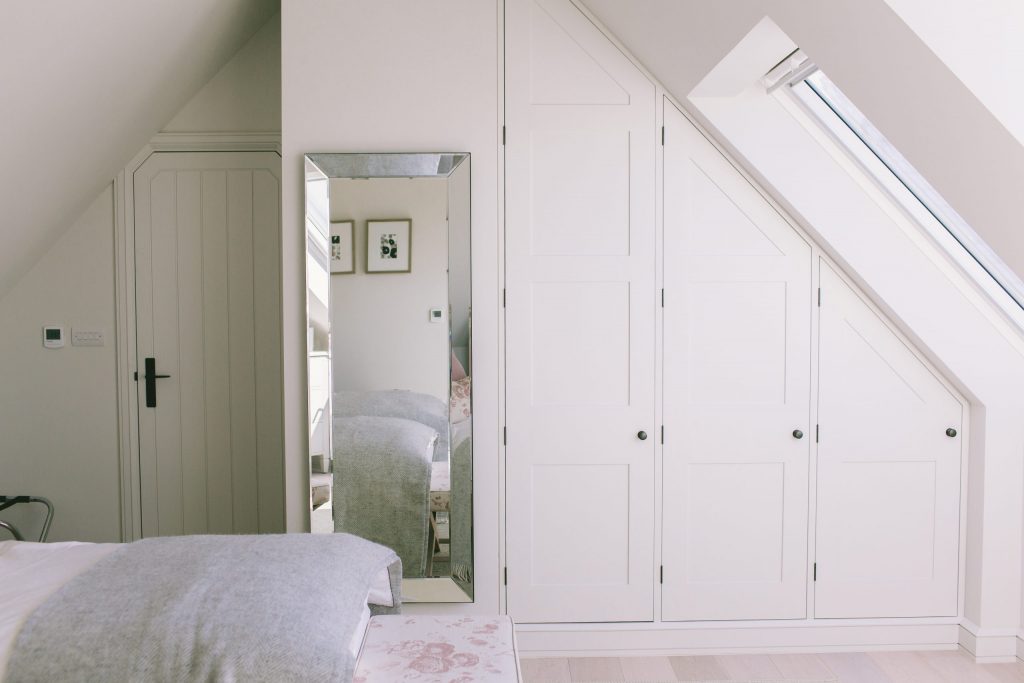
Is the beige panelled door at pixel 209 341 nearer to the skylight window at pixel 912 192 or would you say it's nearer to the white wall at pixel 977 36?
the skylight window at pixel 912 192

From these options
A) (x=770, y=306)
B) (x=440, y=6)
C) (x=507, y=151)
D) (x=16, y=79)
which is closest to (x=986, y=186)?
(x=770, y=306)

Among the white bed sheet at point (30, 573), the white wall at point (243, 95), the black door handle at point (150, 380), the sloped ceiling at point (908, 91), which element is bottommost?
the white bed sheet at point (30, 573)

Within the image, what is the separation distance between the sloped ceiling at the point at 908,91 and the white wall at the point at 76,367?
212cm

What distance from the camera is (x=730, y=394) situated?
9.50ft

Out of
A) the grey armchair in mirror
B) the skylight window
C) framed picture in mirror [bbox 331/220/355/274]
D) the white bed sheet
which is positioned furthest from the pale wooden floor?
framed picture in mirror [bbox 331/220/355/274]

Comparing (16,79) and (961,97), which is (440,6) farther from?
(961,97)

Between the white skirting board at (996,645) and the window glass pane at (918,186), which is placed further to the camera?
the white skirting board at (996,645)

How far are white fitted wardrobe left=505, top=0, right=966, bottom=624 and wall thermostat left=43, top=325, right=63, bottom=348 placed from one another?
85.2 inches

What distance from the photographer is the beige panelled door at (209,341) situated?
11.5ft

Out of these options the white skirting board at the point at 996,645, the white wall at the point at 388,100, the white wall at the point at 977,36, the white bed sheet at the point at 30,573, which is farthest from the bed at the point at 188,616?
the white skirting board at the point at 996,645

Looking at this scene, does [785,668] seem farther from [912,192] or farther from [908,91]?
[908,91]

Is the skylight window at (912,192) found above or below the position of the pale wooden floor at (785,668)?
above

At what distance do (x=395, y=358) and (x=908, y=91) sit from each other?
1807 millimetres

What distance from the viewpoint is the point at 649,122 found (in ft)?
9.31
